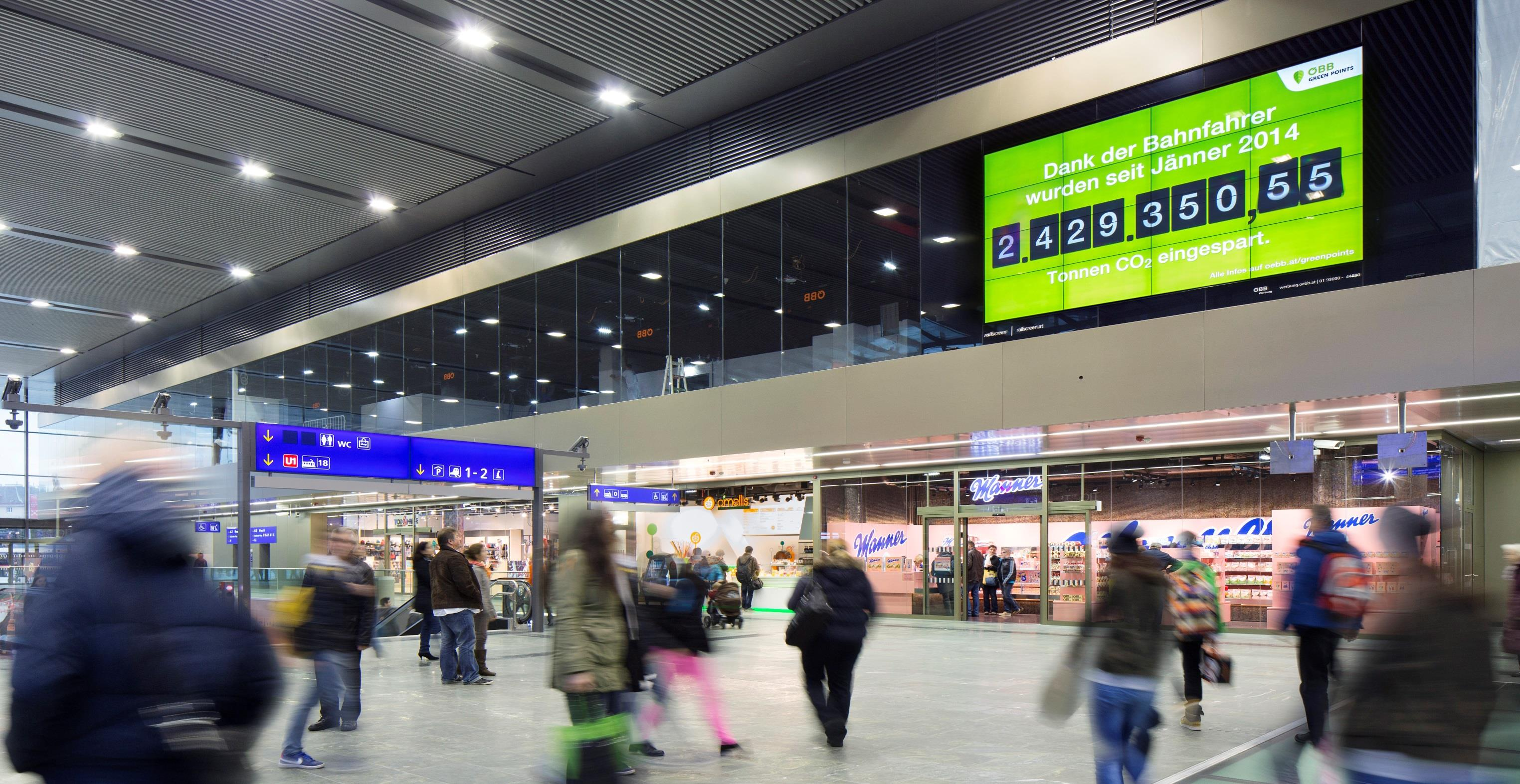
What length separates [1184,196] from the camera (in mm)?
12742

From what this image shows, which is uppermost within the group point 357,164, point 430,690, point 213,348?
point 357,164

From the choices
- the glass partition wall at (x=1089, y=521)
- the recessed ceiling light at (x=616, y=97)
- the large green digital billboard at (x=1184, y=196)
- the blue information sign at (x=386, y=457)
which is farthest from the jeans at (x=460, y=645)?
the recessed ceiling light at (x=616, y=97)

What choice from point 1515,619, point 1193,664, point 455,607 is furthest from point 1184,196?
point 455,607

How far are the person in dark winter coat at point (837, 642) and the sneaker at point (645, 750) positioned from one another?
1056 millimetres

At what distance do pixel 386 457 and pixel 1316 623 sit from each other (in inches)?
466

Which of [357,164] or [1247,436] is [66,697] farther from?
[357,164]

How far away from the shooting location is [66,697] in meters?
2.17

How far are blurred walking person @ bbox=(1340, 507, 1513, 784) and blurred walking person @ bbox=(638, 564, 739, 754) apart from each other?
406 centimetres

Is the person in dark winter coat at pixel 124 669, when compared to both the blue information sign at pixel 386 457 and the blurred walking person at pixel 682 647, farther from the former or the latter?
the blue information sign at pixel 386 457

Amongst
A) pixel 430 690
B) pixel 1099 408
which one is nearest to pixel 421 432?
pixel 430 690

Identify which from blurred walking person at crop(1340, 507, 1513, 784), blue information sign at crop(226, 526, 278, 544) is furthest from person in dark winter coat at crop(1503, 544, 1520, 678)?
blue information sign at crop(226, 526, 278, 544)

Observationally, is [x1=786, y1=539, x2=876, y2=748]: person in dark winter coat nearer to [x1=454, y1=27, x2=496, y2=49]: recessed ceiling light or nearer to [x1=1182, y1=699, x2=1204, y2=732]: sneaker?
[x1=1182, y1=699, x2=1204, y2=732]: sneaker

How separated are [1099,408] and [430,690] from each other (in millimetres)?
8239

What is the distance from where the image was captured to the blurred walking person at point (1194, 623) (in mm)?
7691
